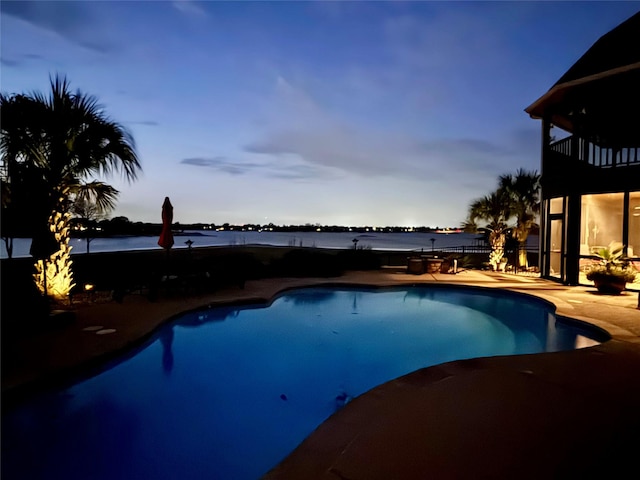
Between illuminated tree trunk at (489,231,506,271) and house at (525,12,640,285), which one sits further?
illuminated tree trunk at (489,231,506,271)

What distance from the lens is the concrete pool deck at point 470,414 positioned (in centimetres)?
255

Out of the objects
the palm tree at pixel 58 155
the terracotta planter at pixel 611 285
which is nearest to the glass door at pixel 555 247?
the terracotta planter at pixel 611 285

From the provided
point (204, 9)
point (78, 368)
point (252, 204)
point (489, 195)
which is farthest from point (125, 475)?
point (252, 204)

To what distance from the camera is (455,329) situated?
792cm

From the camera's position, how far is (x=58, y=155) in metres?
7.17

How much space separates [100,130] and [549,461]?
837 centimetres

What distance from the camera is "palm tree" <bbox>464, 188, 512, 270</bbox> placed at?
14.8m

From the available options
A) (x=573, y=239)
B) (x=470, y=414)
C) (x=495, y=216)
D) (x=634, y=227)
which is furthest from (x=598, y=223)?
(x=470, y=414)

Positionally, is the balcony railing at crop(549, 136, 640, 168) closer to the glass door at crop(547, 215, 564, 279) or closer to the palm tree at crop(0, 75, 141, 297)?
the glass door at crop(547, 215, 564, 279)

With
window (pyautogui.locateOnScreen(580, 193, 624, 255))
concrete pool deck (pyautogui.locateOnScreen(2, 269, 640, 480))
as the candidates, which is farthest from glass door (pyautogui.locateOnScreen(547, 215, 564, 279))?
concrete pool deck (pyautogui.locateOnScreen(2, 269, 640, 480))

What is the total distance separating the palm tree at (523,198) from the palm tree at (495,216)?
9.8 inches

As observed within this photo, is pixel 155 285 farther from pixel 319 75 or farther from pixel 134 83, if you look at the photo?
pixel 319 75

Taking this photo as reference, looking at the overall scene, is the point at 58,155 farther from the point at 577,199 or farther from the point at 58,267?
the point at 577,199

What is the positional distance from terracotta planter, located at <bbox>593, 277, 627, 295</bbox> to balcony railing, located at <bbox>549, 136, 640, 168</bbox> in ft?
10.6
